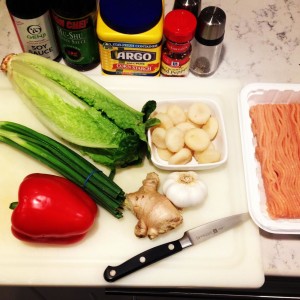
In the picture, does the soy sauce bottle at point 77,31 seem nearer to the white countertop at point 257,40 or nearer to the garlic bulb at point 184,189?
the white countertop at point 257,40

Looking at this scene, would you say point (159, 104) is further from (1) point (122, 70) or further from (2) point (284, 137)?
(2) point (284, 137)

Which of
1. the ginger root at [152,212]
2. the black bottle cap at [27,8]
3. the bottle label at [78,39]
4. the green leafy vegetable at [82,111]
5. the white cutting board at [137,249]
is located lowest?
the white cutting board at [137,249]

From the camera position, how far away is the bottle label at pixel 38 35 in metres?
1.13

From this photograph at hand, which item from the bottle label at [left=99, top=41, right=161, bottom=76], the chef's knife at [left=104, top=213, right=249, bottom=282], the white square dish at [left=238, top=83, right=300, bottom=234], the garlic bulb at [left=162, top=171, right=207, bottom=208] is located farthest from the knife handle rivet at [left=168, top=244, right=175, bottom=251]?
the bottle label at [left=99, top=41, right=161, bottom=76]

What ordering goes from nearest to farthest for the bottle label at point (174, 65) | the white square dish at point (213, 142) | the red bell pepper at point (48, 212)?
the red bell pepper at point (48, 212) < the white square dish at point (213, 142) < the bottle label at point (174, 65)

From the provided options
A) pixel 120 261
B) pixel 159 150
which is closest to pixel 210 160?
pixel 159 150

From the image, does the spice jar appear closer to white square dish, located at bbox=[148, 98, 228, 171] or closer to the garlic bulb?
white square dish, located at bbox=[148, 98, 228, 171]

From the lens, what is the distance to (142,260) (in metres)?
1.02

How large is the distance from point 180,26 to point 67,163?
1.51ft

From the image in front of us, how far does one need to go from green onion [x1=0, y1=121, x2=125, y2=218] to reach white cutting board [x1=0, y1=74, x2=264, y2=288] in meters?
0.06

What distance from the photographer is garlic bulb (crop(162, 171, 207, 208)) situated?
105 cm

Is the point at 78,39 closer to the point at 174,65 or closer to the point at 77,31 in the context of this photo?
the point at 77,31

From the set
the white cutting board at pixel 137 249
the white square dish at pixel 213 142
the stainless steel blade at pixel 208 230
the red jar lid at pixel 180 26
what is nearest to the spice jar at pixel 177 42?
the red jar lid at pixel 180 26

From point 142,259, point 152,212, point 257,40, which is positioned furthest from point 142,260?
point 257,40
